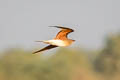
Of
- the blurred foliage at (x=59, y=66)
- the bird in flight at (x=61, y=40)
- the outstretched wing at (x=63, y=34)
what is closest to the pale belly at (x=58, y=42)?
the bird in flight at (x=61, y=40)

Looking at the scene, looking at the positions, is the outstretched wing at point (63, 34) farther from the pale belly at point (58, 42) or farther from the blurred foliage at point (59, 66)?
the blurred foliage at point (59, 66)

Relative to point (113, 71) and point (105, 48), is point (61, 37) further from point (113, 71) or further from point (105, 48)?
point (105, 48)

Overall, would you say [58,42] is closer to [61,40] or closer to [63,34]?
[61,40]

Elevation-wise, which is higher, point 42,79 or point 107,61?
point 42,79

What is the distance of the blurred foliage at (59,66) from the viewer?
154ft

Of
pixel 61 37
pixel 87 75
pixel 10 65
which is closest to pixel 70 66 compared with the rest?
pixel 87 75

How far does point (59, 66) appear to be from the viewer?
5281cm

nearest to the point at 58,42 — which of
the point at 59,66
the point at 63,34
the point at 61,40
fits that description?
the point at 61,40

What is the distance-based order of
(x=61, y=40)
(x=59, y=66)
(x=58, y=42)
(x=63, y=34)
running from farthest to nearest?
(x=59, y=66), (x=63, y=34), (x=61, y=40), (x=58, y=42)

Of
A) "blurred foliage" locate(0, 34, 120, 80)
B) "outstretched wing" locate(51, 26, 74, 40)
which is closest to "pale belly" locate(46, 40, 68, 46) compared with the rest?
"outstretched wing" locate(51, 26, 74, 40)

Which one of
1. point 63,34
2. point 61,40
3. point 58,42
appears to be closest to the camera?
point 58,42

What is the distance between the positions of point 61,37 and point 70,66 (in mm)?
40984

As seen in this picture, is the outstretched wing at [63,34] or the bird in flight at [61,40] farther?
the outstretched wing at [63,34]

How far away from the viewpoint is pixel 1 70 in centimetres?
4772
